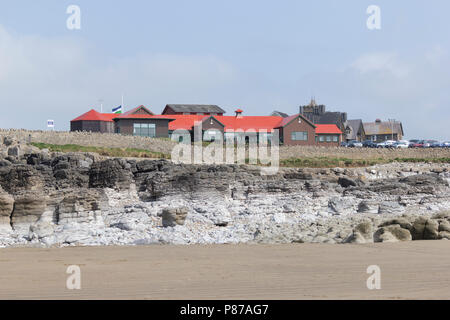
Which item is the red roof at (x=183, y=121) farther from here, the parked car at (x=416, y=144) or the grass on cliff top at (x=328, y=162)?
the parked car at (x=416, y=144)

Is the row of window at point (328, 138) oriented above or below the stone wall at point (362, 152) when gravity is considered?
above

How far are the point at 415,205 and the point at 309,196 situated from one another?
4.40 m

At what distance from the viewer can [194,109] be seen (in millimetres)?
82625

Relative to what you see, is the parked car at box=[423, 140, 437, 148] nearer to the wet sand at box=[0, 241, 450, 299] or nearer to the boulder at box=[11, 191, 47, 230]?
the wet sand at box=[0, 241, 450, 299]

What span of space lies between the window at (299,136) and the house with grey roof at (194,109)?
14424mm

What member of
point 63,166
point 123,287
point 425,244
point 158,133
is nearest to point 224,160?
point 158,133

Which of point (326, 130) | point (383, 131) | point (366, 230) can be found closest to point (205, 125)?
point (326, 130)

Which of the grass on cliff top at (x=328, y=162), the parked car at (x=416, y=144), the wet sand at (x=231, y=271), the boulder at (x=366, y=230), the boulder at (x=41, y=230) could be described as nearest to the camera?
the wet sand at (x=231, y=271)

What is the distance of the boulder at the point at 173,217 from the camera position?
803 inches

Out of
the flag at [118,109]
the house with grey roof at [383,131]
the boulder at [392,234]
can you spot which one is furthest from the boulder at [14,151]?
the house with grey roof at [383,131]

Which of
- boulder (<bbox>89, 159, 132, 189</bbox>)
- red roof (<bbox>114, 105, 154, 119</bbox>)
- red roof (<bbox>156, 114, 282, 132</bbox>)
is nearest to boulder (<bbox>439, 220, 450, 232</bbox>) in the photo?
boulder (<bbox>89, 159, 132, 189</bbox>)

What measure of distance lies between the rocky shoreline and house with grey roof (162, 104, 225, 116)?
161 feet

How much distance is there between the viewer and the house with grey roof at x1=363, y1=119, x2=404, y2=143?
104 metres

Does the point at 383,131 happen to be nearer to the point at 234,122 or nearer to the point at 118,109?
the point at 234,122
